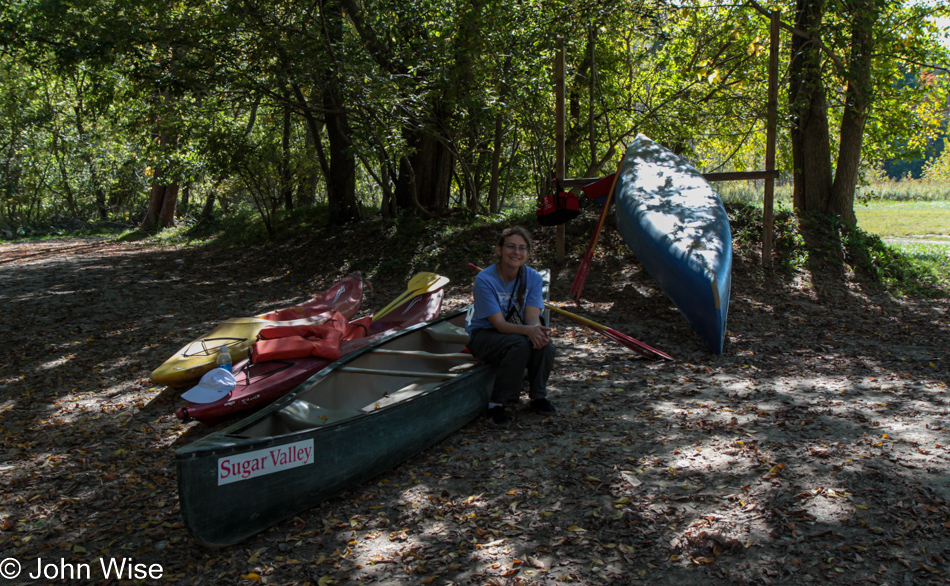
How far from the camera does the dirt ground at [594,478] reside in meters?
2.69

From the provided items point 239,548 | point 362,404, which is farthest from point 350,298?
point 239,548

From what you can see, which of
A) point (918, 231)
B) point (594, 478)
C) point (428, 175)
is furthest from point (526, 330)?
point (918, 231)

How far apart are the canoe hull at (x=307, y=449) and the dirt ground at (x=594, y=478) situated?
5.2 inches

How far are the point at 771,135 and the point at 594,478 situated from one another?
648 centimetres

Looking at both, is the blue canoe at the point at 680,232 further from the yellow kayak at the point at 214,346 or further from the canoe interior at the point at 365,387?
the yellow kayak at the point at 214,346

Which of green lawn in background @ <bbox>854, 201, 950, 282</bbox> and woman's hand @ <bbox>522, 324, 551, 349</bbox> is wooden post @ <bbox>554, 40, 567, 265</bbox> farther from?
green lawn in background @ <bbox>854, 201, 950, 282</bbox>

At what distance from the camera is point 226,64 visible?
8.77 m

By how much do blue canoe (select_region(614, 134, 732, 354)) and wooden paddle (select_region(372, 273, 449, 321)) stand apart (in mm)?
2286

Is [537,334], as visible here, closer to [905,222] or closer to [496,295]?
[496,295]

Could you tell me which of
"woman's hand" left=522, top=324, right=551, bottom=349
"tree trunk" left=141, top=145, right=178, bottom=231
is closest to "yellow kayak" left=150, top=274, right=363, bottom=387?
"woman's hand" left=522, top=324, right=551, bottom=349

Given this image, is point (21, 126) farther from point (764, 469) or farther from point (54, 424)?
point (764, 469)

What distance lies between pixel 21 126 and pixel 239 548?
22.6m

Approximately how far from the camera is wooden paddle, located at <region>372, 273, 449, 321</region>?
610 centimetres

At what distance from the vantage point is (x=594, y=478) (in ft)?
11.1
